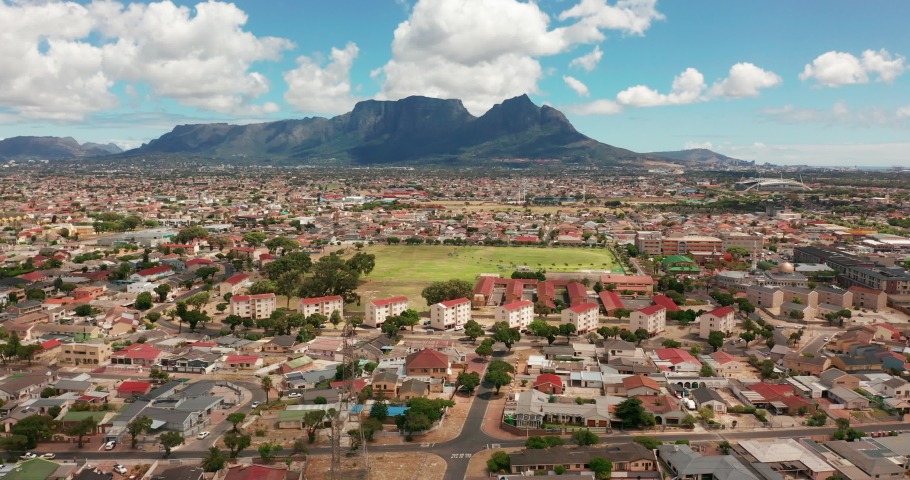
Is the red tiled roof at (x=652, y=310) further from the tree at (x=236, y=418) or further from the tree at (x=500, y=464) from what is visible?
the tree at (x=236, y=418)

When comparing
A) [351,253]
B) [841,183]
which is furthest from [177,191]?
[841,183]

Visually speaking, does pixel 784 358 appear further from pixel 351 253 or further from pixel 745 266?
pixel 351 253

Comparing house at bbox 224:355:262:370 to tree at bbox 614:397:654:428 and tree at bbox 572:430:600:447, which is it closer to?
tree at bbox 572:430:600:447

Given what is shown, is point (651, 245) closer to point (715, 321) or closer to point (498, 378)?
point (715, 321)

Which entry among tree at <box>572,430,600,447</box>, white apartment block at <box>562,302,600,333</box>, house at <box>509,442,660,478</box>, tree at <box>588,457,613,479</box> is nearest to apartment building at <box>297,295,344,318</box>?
white apartment block at <box>562,302,600,333</box>

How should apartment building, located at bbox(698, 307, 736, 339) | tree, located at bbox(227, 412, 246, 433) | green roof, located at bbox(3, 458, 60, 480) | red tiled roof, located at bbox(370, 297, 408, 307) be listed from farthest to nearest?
Result: red tiled roof, located at bbox(370, 297, 408, 307) → apartment building, located at bbox(698, 307, 736, 339) → tree, located at bbox(227, 412, 246, 433) → green roof, located at bbox(3, 458, 60, 480)

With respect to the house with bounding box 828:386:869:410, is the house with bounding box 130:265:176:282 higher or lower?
higher

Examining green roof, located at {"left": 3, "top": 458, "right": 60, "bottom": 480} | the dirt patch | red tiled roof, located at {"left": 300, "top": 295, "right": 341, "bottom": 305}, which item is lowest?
the dirt patch

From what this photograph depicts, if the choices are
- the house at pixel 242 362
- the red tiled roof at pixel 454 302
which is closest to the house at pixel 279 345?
the house at pixel 242 362
